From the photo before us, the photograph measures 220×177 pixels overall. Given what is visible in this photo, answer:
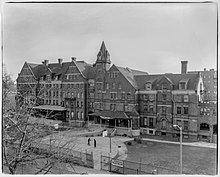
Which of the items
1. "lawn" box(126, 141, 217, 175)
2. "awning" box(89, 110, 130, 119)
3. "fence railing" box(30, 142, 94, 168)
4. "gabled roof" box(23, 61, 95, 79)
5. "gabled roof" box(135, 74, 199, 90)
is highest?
"gabled roof" box(23, 61, 95, 79)

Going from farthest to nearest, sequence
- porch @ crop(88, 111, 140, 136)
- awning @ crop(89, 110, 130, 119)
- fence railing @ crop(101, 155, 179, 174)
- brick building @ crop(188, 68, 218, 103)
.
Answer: awning @ crop(89, 110, 130, 119), porch @ crop(88, 111, 140, 136), fence railing @ crop(101, 155, 179, 174), brick building @ crop(188, 68, 218, 103)

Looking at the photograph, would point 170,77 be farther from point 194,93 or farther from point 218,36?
point 218,36

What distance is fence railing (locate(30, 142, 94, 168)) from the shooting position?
2.49m

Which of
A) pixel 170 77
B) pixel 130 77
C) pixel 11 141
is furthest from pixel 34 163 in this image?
pixel 130 77

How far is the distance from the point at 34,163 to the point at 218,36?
214cm

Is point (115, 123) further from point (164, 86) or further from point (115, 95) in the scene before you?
point (164, 86)

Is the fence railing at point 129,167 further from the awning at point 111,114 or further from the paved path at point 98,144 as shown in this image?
the awning at point 111,114

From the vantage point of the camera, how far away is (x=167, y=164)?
3.38 m

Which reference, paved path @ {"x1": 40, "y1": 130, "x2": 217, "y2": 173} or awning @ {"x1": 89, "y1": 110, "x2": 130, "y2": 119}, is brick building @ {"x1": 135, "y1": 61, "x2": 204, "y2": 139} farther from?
awning @ {"x1": 89, "y1": 110, "x2": 130, "y2": 119}

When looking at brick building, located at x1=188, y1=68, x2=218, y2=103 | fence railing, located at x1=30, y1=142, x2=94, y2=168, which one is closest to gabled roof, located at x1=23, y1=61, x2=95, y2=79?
fence railing, located at x1=30, y1=142, x2=94, y2=168

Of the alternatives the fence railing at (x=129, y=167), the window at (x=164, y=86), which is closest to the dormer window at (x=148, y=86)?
the window at (x=164, y=86)

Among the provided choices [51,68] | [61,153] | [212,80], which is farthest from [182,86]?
[61,153]

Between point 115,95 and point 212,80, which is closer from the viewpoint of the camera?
point 212,80

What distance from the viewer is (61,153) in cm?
256
